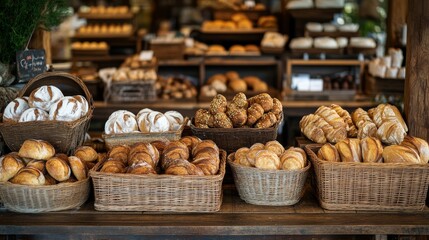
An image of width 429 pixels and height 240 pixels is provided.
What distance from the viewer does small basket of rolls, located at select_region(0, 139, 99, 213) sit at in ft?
9.43

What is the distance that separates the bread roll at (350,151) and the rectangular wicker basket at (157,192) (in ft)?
2.12

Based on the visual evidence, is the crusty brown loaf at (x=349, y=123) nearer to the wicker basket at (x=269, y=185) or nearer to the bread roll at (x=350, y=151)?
the bread roll at (x=350, y=151)

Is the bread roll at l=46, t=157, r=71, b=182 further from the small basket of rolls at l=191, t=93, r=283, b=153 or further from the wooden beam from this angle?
the wooden beam

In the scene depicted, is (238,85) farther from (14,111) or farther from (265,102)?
(14,111)

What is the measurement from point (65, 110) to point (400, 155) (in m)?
1.81

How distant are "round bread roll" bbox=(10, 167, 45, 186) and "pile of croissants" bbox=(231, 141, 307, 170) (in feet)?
3.31

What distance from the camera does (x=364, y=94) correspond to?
21.8 feet

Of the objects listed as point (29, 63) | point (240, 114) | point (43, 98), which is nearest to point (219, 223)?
point (240, 114)

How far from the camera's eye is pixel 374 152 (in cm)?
297

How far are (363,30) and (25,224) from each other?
851 cm

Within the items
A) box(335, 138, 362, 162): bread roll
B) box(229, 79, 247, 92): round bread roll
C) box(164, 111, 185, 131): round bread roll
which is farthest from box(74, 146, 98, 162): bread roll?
box(229, 79, 247, 92): round bread roll

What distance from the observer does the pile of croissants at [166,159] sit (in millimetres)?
2910

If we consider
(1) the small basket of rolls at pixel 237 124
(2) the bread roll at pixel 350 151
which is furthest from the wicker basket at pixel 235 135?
(2) the bread roll at pixel 350 151

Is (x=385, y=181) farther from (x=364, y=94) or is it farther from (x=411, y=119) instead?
(x=364, y=94)
